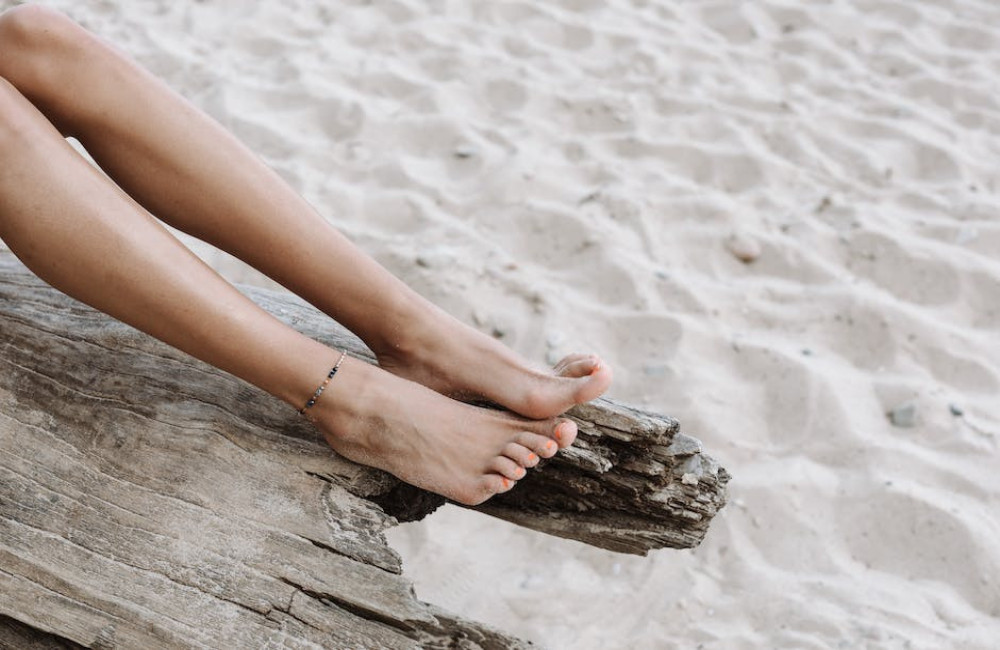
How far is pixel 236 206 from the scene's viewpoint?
1.62 metres

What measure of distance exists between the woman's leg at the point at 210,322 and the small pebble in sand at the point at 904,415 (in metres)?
1.11

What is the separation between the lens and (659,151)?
3.18m

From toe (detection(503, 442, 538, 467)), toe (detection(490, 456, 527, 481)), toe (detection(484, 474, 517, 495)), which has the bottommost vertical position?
toe (detection(484, 474, 517, 495))

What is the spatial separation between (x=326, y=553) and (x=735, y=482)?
108cm

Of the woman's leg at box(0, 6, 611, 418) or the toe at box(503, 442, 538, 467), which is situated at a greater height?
the woman's leg at box(0, 6, 611, 418)

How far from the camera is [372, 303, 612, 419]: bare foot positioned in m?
1.64

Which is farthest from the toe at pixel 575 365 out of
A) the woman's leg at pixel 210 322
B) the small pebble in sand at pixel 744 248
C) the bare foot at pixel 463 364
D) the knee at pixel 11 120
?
the small pebble in sand at pixel 744 248

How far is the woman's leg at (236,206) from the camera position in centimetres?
158

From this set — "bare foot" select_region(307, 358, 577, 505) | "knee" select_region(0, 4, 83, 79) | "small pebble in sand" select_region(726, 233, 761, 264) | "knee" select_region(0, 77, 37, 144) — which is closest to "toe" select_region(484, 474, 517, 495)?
"bare foot" select_region(307, 358, 577, 505)

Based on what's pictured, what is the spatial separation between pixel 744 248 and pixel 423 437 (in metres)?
1.55

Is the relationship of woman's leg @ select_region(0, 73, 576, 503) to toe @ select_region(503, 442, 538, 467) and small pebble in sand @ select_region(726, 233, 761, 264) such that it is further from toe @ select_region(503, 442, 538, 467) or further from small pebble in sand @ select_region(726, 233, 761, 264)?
small pebble in sand @ select_region(726, 233, 761, 264)

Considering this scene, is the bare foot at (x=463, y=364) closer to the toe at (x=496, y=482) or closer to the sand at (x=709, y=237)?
the toe at (x=496, y=482)

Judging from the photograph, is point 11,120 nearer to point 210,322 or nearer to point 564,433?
point 210,322

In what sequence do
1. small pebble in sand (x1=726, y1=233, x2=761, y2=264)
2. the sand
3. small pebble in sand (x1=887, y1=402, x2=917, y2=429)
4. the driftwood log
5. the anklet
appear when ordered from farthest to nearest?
small pebble in sand (x1=726, y1=233, x2=761, y2=264), small pebble in sand (x1=887, y1=402, x2=917, y2=429), the sand, the anklet, the driftwood log
